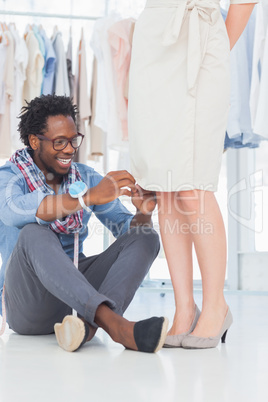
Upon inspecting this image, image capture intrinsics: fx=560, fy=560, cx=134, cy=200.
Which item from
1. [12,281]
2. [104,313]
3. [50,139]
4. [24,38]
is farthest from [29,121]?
[24,38]

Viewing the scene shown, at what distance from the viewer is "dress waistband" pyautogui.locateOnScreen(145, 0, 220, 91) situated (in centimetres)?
144

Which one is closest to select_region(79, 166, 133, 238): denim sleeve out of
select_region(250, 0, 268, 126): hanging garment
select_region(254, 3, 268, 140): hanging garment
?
select_region(254, 3, 268, 140): hanging garment

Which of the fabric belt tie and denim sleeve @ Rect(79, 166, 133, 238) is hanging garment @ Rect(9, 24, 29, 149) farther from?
the fabric belt tie

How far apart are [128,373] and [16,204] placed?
0.64 m

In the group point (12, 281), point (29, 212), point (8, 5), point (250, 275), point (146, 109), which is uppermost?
point (8, 5)

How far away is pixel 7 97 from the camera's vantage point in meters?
3.70

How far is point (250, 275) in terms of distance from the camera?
4367 mm

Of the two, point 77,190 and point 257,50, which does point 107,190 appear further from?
point 257,50

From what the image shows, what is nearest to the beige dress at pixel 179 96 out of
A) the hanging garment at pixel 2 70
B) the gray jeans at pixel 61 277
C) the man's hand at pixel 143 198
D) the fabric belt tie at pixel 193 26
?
the fabric belt tie at pixel 193 26

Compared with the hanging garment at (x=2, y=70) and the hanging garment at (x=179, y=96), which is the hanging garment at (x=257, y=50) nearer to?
the hanging garment at (x=179, y=96)

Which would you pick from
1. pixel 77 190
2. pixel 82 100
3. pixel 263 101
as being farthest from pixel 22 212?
pixel 82 100

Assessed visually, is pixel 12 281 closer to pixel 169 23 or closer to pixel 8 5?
pixel 169 23

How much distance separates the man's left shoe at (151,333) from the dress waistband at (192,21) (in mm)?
599

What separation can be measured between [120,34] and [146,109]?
7.23 ft
